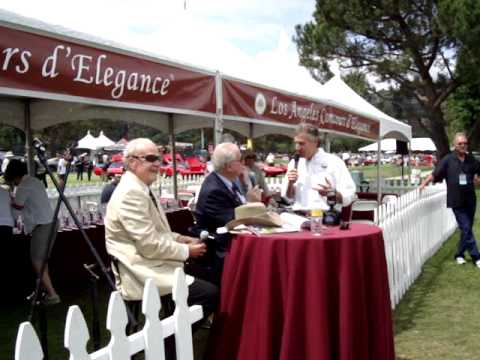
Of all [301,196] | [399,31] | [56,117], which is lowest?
[301,196]

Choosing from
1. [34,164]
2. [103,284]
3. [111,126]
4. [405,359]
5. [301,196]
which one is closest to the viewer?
[405,359]

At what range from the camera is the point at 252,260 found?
3316 millimetres

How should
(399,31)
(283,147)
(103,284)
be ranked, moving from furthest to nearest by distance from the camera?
(283,147)
(399,31)
(103,284)

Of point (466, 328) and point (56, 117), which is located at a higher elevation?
point (56, 117)

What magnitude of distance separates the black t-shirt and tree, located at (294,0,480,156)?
14.1 m

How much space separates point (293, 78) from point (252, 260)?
15.8 feet

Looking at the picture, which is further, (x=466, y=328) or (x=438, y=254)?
(x=438, y=254)

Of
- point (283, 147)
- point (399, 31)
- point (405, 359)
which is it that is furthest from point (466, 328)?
point (283, 147)

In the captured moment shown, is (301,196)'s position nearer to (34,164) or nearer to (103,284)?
(103,284)

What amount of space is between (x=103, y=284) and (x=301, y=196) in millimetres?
3132

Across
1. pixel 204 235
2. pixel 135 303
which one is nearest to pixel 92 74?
pixel 204 235

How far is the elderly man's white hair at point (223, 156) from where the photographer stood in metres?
3.73

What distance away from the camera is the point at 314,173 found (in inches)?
186

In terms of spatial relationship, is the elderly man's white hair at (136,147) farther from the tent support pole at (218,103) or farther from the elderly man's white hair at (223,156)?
the tent support pole at (218,103)
